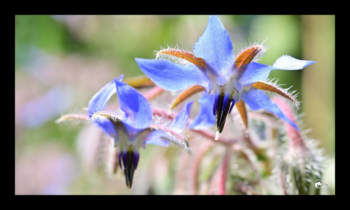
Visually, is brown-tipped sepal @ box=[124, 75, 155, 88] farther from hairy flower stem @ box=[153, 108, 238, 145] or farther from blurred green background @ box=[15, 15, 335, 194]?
blurred green background @ box=[15, 15, 335, 194]

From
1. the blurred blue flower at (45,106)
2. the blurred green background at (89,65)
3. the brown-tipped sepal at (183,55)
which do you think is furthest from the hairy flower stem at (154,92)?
the blurred blue flower at (45,106)

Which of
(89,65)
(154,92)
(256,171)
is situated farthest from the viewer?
(89,65)

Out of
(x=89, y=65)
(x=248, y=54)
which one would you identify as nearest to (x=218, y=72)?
(x=248, y=54)

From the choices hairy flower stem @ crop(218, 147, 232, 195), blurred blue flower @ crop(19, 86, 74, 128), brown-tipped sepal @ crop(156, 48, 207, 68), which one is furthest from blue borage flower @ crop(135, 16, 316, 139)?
blurred blue flower @ crop(19, 86, 74, 128)

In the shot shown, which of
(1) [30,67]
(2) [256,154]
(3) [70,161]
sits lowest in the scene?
(3) [70,161]

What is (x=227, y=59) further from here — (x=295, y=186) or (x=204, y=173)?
(x=204, y=173)

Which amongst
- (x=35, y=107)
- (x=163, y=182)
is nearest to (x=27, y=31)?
(x=35, y=107)

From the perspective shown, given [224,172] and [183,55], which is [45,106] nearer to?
[224,172]
